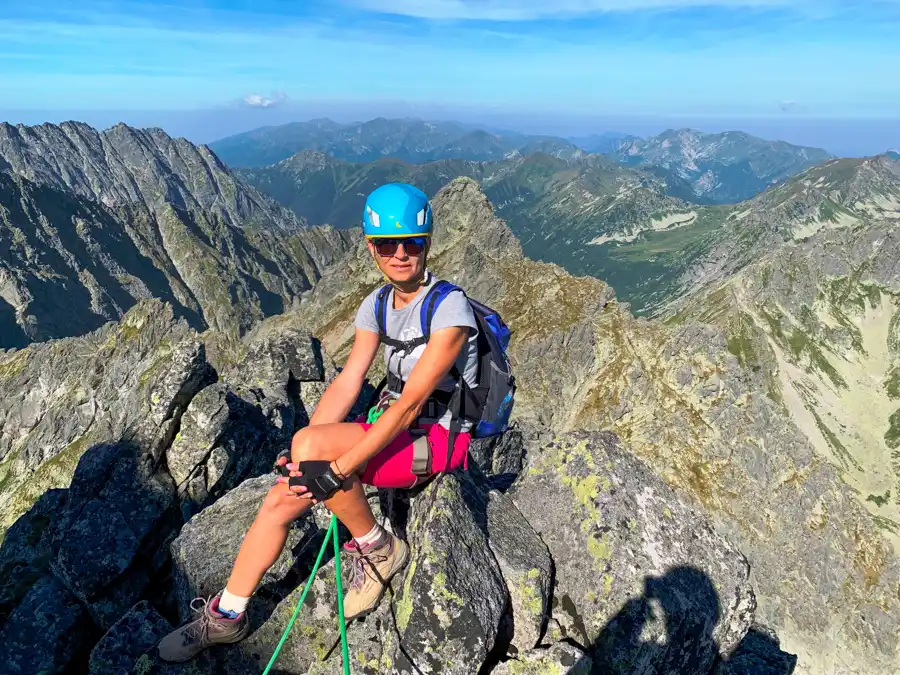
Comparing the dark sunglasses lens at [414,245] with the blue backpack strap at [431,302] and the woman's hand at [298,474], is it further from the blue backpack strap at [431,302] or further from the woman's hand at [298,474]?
the woman's hand at [298,474]

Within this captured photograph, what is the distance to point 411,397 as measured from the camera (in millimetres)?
7719

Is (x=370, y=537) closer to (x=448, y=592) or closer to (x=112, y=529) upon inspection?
(x=448, y=592)

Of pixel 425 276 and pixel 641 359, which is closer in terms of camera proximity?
pixel 425 276

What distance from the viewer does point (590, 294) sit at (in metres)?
103

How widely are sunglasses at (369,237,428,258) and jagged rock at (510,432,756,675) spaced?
6.07m

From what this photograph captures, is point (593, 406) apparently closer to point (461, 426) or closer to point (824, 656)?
point (824, 656)

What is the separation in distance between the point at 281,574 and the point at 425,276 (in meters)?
6.88

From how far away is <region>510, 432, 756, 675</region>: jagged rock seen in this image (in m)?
9.14

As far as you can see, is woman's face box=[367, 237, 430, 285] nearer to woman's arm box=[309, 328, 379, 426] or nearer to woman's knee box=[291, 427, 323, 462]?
woman's arm box=[309, 328, 379, 426]

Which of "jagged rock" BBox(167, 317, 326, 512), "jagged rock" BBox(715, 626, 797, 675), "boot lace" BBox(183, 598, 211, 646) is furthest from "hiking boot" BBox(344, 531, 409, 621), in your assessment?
"jagged rock" BBox(167, 317, 326, 512)

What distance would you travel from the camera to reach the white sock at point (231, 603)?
28.9 feet

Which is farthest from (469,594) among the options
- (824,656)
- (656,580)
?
(824,656)

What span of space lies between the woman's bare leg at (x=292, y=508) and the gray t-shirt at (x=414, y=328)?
4.58 feet

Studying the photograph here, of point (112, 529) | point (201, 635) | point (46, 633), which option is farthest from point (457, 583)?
point (112, 529)
